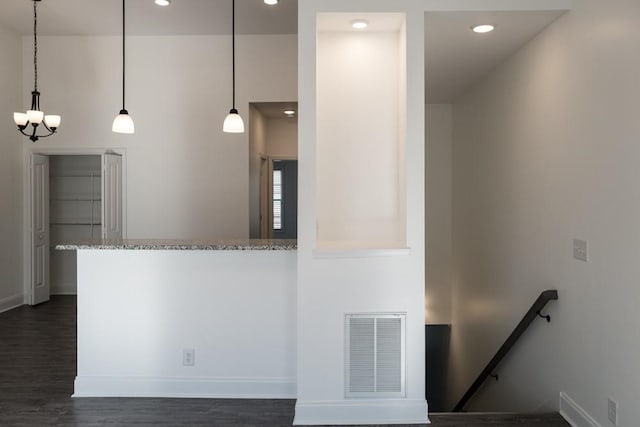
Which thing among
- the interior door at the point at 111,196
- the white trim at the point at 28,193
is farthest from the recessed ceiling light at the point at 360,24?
the white trim at the point at 28,193

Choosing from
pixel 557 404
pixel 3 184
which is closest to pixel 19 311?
pixel 3 184

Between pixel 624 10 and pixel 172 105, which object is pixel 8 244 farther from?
pixel 624 10

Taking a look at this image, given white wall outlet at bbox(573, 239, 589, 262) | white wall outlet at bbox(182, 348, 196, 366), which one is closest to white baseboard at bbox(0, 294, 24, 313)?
white wall outlet at bbox(182, 348, 196, 366)

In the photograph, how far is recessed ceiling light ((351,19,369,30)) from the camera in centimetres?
304

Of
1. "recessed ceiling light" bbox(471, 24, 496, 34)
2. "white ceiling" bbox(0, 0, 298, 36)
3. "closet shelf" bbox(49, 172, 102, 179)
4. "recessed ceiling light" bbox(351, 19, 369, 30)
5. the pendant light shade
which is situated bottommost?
"closet shelf" bbox(49, 172, 102, 179)

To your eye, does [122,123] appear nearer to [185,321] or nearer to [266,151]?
[185,321]

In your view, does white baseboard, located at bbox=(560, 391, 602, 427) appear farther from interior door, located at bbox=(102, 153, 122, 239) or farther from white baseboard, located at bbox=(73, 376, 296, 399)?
interior door, located at bbox=(102, 153, 122, 239)

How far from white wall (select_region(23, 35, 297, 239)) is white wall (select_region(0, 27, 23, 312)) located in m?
0.18

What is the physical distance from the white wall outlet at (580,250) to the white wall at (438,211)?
3169mm

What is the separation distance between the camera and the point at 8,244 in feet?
18.9

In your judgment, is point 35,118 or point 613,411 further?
point 35,118

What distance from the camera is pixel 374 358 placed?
117 inches

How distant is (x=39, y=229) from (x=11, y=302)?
3.14 ft

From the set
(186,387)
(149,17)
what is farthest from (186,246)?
(149,17)
